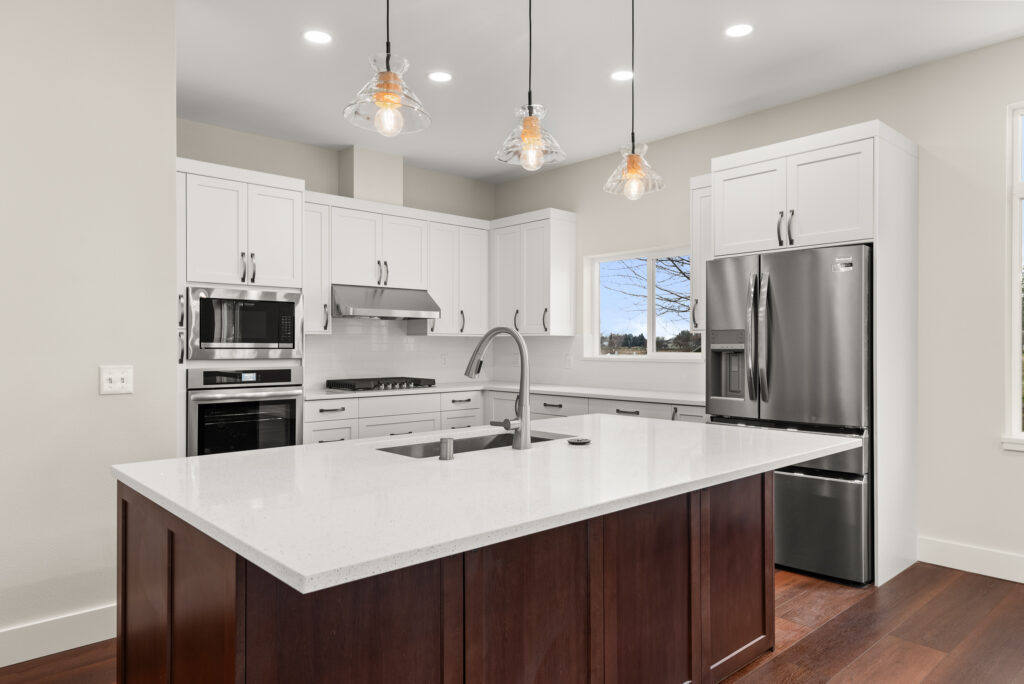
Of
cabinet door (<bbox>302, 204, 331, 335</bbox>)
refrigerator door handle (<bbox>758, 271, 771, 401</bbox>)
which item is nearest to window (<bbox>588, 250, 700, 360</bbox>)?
refrigerator door handle (<bbox>758, 271, 771, 401</bbox>)

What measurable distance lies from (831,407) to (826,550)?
0.75m

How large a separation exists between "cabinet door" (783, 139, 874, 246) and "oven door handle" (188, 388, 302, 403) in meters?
3.11

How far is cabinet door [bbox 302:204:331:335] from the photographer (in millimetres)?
4645

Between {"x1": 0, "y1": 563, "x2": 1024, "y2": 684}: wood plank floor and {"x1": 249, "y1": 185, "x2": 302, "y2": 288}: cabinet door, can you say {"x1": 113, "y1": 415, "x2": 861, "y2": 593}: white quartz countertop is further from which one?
{"x1": 249, "y1": 185, "x2": 302, "y2": 288}: cabinet door

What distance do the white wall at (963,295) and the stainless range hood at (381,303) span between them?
125 inches

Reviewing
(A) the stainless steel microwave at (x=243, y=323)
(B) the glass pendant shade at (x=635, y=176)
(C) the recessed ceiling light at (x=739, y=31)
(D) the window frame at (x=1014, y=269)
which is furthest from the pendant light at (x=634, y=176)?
(A) the stainless steel microwave at (x=243, y=323)

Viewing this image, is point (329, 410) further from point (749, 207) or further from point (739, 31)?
point (739, 31)

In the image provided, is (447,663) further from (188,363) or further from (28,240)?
(188,363)

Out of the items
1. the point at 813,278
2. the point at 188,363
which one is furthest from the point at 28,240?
the point at 813,278

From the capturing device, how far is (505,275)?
5699mm

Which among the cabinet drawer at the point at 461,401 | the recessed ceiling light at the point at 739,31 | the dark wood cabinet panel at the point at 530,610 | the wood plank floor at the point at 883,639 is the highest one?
the recessed ceiling light at the point at 739,31

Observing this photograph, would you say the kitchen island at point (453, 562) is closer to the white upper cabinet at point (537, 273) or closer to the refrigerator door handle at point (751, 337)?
the refrigerator door handle at point (751, 337)

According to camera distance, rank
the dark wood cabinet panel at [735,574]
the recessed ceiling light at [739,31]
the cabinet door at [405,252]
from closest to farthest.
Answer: the dark wood cabinet panel at [735,574]
the recessed ceiling light at [739,31]
the cabinet door at [405,252]

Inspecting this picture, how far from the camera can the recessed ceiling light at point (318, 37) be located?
328 cm
